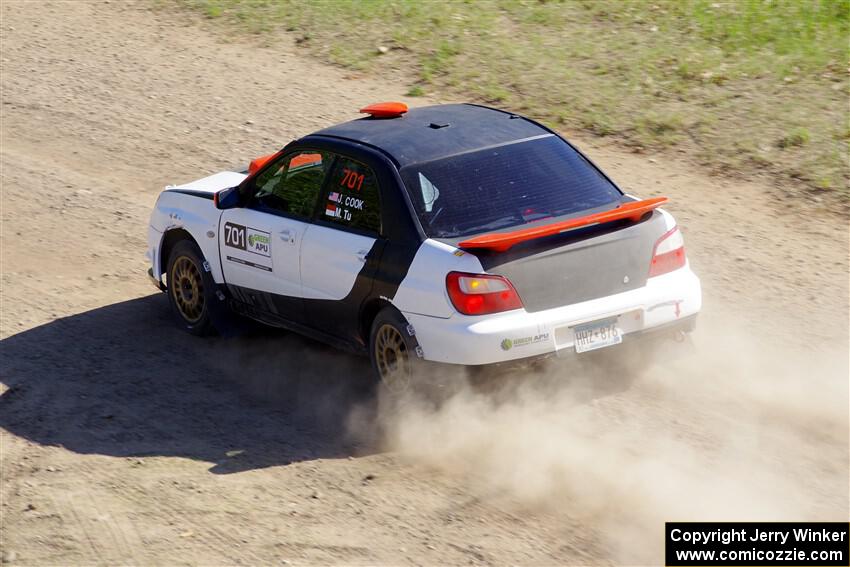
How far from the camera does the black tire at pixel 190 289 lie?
8.59 metres

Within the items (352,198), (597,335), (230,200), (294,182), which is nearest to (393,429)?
(597,335)

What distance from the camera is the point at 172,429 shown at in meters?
7.38

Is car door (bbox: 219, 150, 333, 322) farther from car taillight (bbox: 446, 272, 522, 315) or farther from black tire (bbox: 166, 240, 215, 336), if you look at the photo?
car taillight (bbox: 446, 272, 522, 315)

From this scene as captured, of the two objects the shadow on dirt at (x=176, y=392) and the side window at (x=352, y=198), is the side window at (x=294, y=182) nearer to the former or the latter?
the side window at (x=352, y=198)

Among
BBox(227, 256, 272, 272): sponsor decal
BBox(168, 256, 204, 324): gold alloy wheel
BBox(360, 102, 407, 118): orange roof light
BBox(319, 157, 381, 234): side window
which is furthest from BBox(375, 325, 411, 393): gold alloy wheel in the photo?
BBox(168, 256, 204, 324): gold alloy wheel

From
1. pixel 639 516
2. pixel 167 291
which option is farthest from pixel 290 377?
pixel 639 516

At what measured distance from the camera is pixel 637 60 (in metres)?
13.9

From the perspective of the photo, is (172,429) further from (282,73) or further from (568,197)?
(282,73)

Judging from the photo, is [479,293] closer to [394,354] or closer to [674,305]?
[394,354]

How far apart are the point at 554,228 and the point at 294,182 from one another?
6.93ft

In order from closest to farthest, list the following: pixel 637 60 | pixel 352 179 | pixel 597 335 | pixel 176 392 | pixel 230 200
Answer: pixel 597 335 → pixel 352 179 → pixel 176 392 → pixel 230 200 → pixel 637 60

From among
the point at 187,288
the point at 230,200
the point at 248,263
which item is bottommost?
the point at 187,288

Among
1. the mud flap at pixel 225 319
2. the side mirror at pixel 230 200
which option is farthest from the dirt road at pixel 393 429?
the side mirror at pixel 230 200

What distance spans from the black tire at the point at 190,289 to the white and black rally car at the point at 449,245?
34 cm
